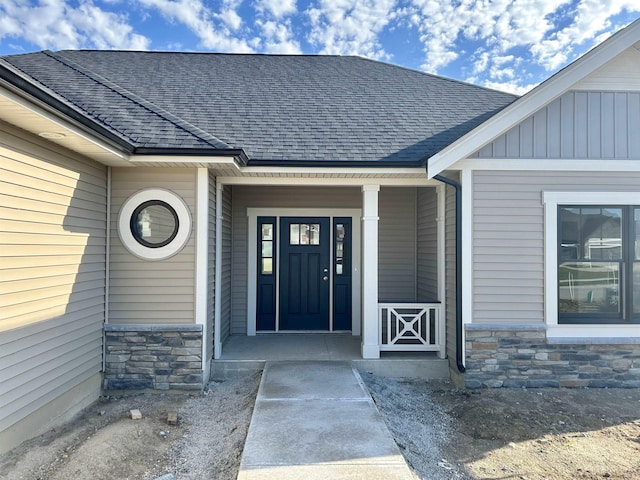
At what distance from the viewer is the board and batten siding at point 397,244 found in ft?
23.0

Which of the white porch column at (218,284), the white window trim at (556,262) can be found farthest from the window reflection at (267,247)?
the white window trim at (556,262)

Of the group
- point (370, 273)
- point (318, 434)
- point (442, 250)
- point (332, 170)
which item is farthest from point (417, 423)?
point (332, 170)

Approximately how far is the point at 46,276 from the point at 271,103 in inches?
164

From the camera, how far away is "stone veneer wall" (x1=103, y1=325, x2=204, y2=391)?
483cm

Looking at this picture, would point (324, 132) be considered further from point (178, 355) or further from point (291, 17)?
point (291, 17)

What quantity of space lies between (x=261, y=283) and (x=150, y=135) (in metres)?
3.11

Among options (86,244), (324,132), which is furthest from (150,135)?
(324,132)

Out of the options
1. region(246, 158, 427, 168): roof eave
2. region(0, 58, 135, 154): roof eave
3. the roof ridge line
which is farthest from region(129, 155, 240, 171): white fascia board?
region(246, 158, 427, 168): roof eave

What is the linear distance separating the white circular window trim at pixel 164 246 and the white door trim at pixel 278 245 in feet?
6.86

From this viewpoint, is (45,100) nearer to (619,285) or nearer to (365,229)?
(365,229)

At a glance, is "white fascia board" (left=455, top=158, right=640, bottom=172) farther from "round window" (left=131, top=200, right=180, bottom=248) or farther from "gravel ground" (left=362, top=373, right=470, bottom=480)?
"round window" (left=131, top=200, right=180, bottom=248)

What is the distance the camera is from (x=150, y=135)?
468 centimetres

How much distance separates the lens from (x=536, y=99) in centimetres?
477

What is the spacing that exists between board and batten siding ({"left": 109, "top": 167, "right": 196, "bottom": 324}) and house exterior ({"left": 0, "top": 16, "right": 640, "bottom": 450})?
0.02 meters
